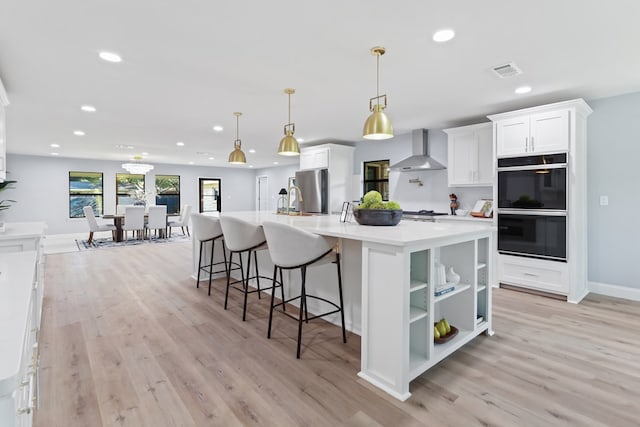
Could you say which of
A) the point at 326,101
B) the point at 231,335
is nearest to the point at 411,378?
the point at 231,335

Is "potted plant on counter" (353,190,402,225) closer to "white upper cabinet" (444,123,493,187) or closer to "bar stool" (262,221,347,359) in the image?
"bar stool" (262,221,347,359)

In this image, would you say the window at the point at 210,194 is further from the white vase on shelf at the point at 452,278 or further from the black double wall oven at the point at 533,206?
the white vase on shelf at the point at 452,278

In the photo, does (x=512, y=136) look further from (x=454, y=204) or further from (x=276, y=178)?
(x=276, y=178)

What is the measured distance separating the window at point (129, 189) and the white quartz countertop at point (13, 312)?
9.80 metres

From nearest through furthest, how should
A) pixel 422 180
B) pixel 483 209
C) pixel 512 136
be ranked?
pixel 512 136, pixel 483 209, pixel 422 180

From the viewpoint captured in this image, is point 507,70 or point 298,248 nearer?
point 298,248

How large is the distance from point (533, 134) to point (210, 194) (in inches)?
428

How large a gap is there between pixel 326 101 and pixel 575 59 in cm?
243

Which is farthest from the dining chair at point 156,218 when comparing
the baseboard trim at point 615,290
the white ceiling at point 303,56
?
the baseboard trim at point 615,290

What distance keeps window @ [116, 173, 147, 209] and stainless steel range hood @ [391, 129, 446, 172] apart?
28.2 ft

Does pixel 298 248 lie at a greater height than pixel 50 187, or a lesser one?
lesser

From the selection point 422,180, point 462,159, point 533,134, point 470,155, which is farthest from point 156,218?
point 533,134

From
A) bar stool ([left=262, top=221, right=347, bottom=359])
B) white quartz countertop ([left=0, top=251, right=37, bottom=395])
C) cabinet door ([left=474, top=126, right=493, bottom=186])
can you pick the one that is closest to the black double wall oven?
cabinet door ([left=474, top=126, right=493, bottom=186])

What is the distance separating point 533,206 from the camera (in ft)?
12.9
